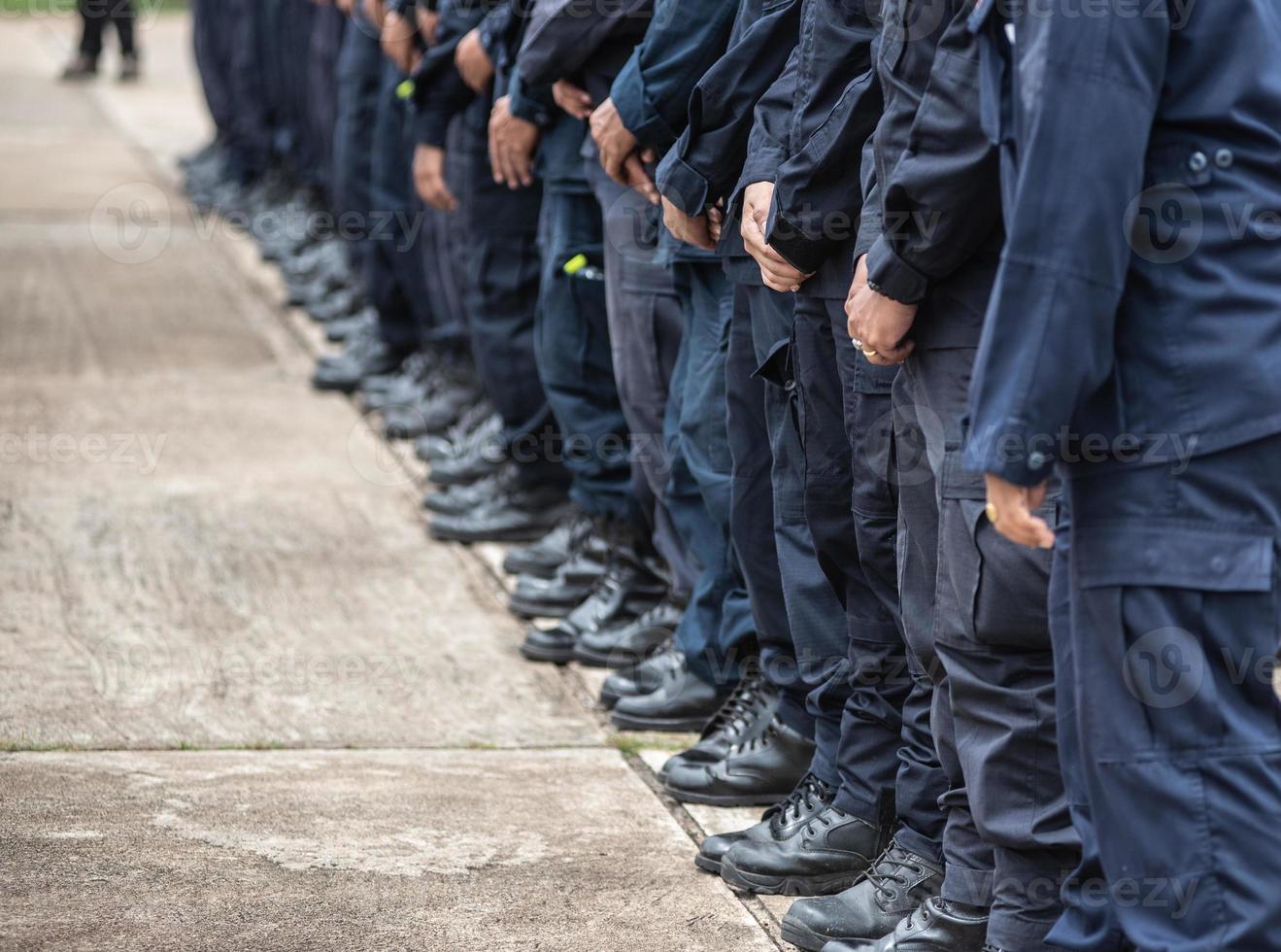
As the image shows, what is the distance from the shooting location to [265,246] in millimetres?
9281

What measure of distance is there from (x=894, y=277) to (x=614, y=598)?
2.03m

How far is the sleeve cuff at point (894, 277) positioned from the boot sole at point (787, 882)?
1055 mm

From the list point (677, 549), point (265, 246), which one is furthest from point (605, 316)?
point (265, 246)

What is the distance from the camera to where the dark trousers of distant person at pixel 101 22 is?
14.9m

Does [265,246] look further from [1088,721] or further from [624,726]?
[1088,721]

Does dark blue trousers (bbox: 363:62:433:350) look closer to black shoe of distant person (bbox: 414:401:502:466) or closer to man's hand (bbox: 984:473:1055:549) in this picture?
black shoe of distant person (bbox: 414:401:502:466)

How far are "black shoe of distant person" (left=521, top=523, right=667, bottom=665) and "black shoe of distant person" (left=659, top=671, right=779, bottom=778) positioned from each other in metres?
0.77

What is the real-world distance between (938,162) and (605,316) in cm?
222

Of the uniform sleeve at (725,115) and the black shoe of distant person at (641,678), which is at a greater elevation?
the uniform sleeve at (725,115)

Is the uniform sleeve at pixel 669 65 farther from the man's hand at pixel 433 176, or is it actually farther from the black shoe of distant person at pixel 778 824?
the man's hand at pixel 433 176

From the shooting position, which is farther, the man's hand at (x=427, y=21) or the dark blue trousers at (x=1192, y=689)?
the man's hand at (x=427, y=21)

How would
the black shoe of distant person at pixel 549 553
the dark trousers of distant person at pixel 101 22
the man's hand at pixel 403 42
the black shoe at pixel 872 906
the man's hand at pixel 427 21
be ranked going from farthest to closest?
the dark trousers of distant person at pixel 101 22
the man's hand at pixel 403 42
the man's hand at pixel 427 21
the black shoe of distant person at pixel 549 553
the black shoe at pixel 872 906

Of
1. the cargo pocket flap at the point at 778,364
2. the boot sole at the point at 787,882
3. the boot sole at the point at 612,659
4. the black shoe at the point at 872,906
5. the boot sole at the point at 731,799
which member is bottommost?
the boot sole at the point at 612,659

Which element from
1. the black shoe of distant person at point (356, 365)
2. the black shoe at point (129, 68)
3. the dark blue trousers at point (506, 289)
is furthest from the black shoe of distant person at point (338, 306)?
the black shoe at point (129, 68)
